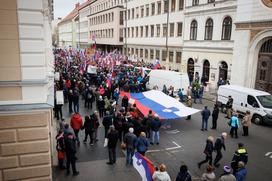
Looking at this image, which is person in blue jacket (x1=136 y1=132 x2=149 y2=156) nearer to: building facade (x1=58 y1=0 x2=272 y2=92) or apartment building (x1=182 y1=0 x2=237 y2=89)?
building facade (x1=58 y1=0 x2=272 y2=92)

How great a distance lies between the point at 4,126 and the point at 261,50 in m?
21.9

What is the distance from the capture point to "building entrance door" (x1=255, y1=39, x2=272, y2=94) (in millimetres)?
22656

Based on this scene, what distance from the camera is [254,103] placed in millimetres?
16922

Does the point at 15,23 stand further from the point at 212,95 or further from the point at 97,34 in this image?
the point at 97,34

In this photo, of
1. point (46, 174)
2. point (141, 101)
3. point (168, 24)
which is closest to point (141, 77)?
point (141, 101)

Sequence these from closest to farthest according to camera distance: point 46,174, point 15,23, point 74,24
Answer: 1. point 15,23
2. point 46,174
3. point 74,24

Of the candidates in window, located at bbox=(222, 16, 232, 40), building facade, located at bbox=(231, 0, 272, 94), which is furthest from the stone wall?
window, located at bbox=(222, 16, 232, 40)

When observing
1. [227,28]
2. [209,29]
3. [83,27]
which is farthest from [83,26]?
[227,28]

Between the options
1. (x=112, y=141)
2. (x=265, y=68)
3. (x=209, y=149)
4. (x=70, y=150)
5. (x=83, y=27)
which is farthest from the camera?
(x=83, y=27)

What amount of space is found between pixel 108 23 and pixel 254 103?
160 feet

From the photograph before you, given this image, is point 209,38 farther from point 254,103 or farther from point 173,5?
point 254,103

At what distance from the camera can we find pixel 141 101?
1694 cm

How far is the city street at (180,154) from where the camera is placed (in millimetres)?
10117

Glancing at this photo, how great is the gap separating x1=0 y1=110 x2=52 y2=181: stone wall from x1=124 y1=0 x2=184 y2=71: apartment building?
1189 inches
